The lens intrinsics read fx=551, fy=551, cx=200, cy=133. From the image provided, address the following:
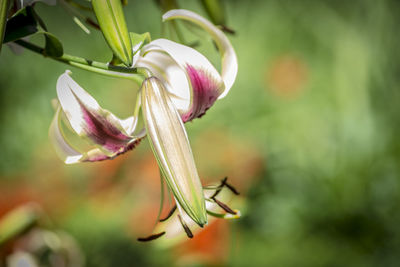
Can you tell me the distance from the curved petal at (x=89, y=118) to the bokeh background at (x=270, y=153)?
0.82m

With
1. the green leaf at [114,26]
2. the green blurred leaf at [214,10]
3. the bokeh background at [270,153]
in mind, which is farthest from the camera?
the bokeh background at [270,153]

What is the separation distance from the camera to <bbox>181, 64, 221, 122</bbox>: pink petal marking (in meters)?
0.25

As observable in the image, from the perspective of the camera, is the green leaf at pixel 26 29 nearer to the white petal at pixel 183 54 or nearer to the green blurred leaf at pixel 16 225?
the white petal at pixel 183 54

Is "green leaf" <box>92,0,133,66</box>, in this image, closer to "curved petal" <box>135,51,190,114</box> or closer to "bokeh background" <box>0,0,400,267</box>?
"curved petal" <box>135,51,190,114</box>

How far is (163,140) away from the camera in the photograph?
21cm

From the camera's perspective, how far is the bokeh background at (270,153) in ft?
4.14

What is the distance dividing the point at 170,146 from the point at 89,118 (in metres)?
0.05

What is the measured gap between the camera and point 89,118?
238 mm

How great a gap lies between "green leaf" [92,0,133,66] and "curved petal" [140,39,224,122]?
28 mm

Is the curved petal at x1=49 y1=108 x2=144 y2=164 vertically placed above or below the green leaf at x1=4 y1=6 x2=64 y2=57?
below

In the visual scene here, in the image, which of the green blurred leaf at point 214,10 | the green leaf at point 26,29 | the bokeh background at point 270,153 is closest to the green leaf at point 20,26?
the green leaf at point 26,29

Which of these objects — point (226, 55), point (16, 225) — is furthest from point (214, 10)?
point (16, 225)

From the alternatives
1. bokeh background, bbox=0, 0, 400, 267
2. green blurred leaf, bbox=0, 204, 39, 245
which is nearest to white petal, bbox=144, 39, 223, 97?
green blurred leaf, bbox=0, 204, 39, 245

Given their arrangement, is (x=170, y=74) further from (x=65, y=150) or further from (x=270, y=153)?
(x=270, y=153)
